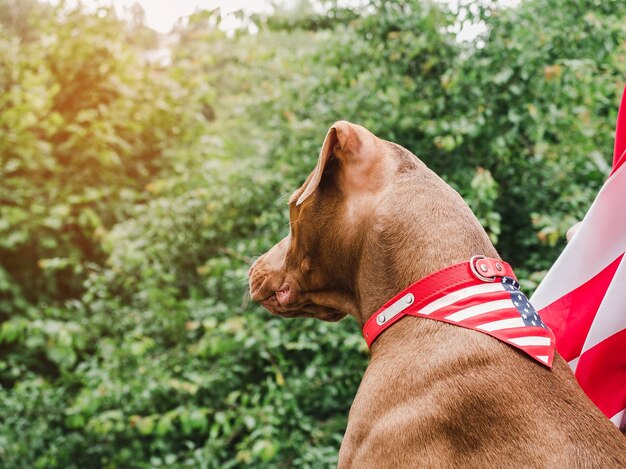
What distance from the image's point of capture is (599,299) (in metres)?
2.18

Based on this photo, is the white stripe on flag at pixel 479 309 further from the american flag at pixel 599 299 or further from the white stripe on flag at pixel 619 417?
the white stripe on flag at pixel 619 417

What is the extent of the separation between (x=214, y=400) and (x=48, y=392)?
5.80 ft

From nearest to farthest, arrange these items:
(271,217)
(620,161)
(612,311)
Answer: (612,311)
(620,161)
(271,217)

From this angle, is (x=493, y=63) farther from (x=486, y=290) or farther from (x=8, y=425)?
(x=8, y=425)

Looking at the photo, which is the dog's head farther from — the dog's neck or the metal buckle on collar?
the metal buckle on collar

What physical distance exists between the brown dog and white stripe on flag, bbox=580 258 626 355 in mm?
438

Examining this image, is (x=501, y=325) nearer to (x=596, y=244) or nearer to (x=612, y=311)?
(x=612, y=311)

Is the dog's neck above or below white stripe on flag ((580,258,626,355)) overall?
above

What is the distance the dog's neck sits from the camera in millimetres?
1930

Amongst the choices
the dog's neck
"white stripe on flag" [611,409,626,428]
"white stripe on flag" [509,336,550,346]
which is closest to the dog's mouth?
the dog's neck

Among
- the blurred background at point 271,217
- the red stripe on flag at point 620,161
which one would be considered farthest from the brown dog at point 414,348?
the blurred background at point 271,217

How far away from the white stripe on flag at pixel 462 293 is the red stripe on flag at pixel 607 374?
568mm

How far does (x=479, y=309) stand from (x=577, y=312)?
2.18 ft

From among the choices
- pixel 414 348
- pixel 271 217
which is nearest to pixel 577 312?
pixel 414 348
